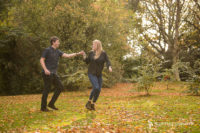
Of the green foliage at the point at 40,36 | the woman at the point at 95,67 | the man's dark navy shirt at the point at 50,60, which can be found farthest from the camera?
the green foliage at the point at 40,36

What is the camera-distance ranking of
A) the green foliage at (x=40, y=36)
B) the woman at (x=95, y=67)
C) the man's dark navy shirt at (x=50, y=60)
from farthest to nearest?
the green foliage at (x=40, y=36) → the woman at (x=95, y=67) → the man's dark navy shirt at (x=50, y=60)

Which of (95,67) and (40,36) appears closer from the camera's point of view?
(95,67)

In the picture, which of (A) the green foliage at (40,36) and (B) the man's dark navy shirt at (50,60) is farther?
(A) the green foliage at (40,36)

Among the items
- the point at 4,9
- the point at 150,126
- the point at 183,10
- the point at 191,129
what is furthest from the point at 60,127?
the point at 183,10

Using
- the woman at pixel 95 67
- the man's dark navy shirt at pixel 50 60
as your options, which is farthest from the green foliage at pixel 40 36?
the man's dark navy shirt at pixel 50 60

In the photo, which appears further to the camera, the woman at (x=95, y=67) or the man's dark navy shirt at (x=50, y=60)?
the woman at (x=95, y=67)

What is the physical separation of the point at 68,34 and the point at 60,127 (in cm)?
1260

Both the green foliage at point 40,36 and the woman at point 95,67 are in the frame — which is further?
the green foliage at point 40,36

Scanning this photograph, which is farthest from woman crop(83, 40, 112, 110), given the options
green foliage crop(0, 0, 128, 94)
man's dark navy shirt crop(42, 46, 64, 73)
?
green foliage crop(0, 0, 128, 94)

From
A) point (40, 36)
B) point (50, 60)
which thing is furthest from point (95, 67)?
point (40, 36)

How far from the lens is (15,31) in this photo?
16344 mm

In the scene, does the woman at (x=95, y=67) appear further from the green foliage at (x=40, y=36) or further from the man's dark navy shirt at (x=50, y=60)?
the green foliage at (x=40, y=36)

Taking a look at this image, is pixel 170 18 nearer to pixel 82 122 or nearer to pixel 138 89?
pixel 138 89

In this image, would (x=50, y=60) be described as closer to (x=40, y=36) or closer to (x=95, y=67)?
(x=95, y=67)
